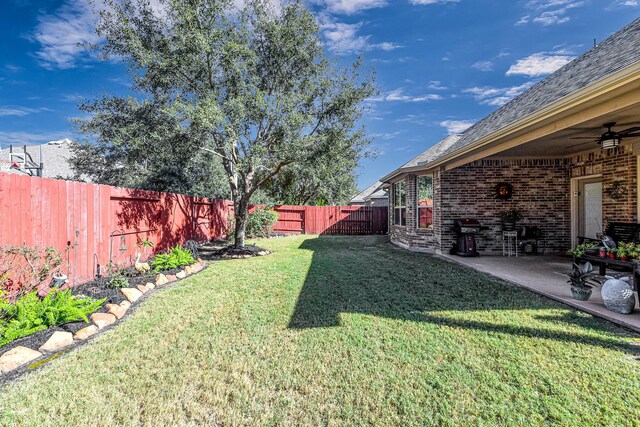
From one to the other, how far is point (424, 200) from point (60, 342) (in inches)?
352

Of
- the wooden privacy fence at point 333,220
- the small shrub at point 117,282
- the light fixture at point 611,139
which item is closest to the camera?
the small shrub at point 117,282

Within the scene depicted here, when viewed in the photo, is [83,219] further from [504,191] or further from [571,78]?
[504,191]

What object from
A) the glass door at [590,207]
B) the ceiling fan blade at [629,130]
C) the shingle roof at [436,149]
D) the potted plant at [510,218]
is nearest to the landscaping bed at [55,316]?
the ceiling fan blade at [629,130]

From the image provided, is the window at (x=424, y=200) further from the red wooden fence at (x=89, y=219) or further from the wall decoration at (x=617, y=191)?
the red wooden fence at (x=89, y=219)

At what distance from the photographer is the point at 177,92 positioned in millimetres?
8297

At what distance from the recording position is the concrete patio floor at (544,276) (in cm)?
352

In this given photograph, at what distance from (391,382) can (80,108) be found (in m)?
10.3

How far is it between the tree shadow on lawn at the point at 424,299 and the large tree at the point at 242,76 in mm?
3684

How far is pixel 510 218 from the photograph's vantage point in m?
7.84

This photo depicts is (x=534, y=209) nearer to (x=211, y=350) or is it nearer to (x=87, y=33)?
(x=211, y=350)

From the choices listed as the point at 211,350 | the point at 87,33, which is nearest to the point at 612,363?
the point at 211,350

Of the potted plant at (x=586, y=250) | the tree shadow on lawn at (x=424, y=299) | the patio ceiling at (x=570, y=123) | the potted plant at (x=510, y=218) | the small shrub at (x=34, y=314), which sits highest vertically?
the patio ceiling at (x=570, y=123)

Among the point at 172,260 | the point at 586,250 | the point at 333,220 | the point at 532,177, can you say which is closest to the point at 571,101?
the point at 586,250

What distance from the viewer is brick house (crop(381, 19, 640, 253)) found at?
5.39 m
